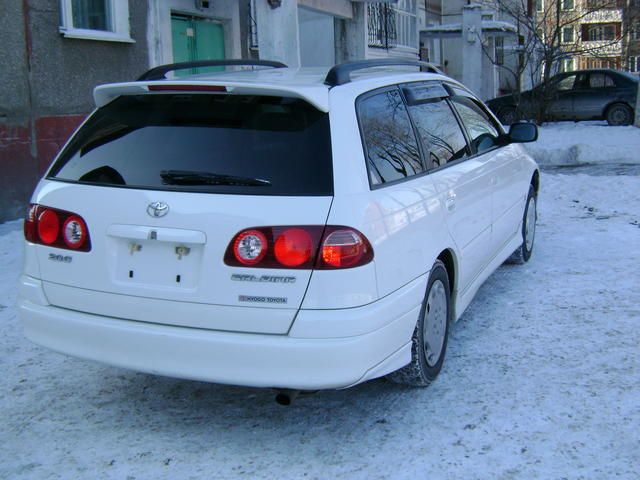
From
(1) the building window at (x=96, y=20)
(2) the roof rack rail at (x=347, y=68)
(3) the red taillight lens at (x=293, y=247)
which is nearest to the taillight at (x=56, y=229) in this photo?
(3) the red taillight lens at (x=293, y=247)

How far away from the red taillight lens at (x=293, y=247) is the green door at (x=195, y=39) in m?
8.51

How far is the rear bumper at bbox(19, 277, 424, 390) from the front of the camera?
309cm

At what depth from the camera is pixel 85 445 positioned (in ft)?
11.5

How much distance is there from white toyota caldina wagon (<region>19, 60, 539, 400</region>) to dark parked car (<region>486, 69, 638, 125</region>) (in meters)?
18.0

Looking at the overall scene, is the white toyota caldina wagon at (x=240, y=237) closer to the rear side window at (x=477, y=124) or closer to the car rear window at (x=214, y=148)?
the car rear window at (x=214, y=148)

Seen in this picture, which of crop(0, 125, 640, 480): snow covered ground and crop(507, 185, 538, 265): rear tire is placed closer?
crop(0, 125, 640, 480): snow covered ground

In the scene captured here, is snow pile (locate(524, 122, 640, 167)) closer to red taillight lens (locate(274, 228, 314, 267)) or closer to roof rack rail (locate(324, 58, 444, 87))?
roof rack rail (locate(324, 58, 444, 87))

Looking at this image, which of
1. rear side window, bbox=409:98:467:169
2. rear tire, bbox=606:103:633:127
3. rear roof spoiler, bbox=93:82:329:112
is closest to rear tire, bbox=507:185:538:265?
rear side window, bbox=409:98:467:169

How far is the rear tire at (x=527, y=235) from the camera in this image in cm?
639

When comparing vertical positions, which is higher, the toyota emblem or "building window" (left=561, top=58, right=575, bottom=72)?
"building window" (left=561, top=58, right=575, bottom=72)

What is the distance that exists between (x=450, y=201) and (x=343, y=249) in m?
1.26

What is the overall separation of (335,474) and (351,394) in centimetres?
85

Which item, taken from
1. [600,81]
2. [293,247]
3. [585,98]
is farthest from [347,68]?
[600,81]

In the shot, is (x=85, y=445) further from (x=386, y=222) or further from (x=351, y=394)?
(x=386, y=222)
